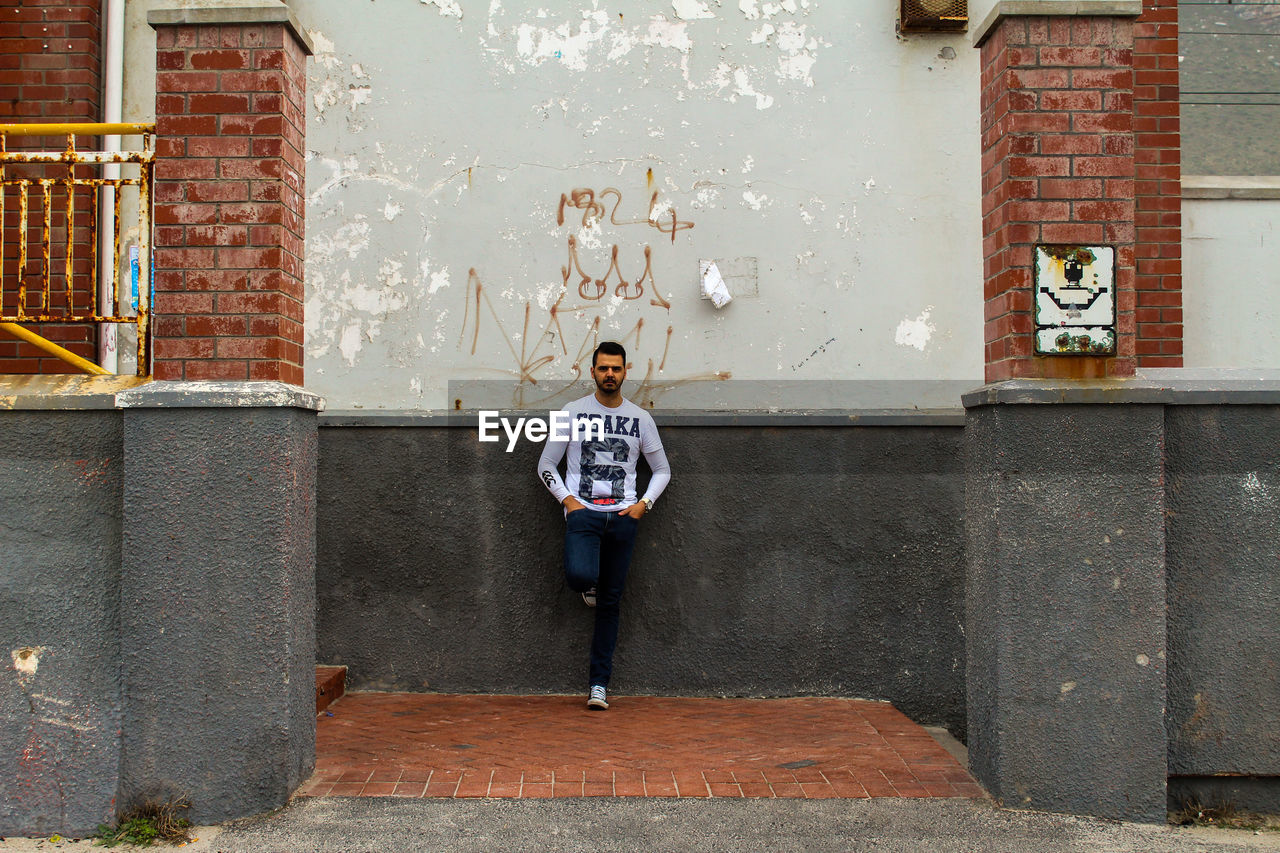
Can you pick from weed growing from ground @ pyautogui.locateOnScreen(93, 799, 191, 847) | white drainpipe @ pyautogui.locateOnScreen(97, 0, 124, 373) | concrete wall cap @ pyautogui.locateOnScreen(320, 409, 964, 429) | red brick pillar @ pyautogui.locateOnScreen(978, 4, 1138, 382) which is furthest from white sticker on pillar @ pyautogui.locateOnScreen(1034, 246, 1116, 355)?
white drainpipe @ pyautogui.locateOnScreen(97, 0, 124, 373)

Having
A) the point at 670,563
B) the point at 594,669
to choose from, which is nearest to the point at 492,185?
the point at 670,563

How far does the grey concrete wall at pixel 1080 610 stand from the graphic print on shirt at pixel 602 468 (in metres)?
2.20

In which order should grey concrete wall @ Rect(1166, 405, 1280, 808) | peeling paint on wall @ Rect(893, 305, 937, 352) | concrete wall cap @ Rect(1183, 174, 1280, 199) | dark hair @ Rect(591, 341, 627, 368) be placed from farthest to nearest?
concrete wall cap @ Rect(1183, 174, 1280, 199)
peeling paint on wall @ Rect(893, 305, 937, 352)
dark hair @ Rect(591, 341, 627, 368)
grey concrete wall @ Rect(1166, 405, 1280, 808)

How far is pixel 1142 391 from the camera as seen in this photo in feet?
12.7

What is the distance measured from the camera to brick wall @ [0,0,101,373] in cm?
586

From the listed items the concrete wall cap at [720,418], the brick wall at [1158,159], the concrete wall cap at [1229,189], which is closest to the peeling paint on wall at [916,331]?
the concrete wall cap at [720,418]

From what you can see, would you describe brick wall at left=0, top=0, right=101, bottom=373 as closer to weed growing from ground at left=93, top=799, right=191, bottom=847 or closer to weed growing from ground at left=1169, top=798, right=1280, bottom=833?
weed growing from ground at left=93, top=799, right=191, bottom=847

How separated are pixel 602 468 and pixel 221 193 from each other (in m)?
2.41

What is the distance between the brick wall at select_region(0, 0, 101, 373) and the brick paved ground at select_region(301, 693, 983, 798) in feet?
8.91

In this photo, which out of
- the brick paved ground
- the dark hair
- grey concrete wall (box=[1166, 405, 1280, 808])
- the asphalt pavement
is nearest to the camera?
the asphalt pavement

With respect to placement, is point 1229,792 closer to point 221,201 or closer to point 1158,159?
point 1158,159

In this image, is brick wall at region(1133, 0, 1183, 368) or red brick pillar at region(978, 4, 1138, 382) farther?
brick wall at region(1133, 0, 1183, 368)

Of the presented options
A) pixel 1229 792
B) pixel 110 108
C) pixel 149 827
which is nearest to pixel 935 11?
pixel 1229 792

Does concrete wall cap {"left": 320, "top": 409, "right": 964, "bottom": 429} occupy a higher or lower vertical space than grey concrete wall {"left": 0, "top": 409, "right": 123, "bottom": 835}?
higher
